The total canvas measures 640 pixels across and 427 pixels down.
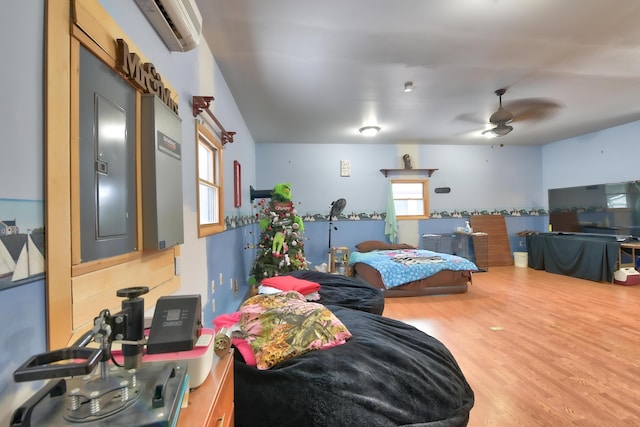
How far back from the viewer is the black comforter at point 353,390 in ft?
3.80

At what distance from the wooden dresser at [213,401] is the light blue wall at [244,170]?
1.22ft

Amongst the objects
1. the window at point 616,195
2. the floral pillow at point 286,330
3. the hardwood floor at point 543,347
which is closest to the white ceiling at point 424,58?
the window at point 616,195

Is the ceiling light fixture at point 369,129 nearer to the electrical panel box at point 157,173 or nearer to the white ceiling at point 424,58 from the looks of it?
the white ceiling at point 424,58

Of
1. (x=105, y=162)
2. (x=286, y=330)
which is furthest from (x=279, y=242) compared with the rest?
(x=105, y=162)

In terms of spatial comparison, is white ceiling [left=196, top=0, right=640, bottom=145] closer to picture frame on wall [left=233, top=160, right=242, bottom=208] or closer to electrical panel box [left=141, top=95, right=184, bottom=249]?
picture frame on wall [left=233, top=160, right=242, bottom=208]

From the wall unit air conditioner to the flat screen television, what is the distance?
258 inches

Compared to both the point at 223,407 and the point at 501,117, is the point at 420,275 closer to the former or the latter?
the point at 501,117

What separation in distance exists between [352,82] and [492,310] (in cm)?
316

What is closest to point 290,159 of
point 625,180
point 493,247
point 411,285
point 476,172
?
point 411,285

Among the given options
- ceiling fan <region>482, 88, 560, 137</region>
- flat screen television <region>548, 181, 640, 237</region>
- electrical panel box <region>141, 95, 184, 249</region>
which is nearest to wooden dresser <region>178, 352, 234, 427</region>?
electrical panel box <region>141, 95, 184, 249</region>

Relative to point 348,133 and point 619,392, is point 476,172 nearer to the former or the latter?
point 348,133

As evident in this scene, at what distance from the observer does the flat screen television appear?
466cm

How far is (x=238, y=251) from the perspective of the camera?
140 inches

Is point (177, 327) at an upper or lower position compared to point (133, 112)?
lower
